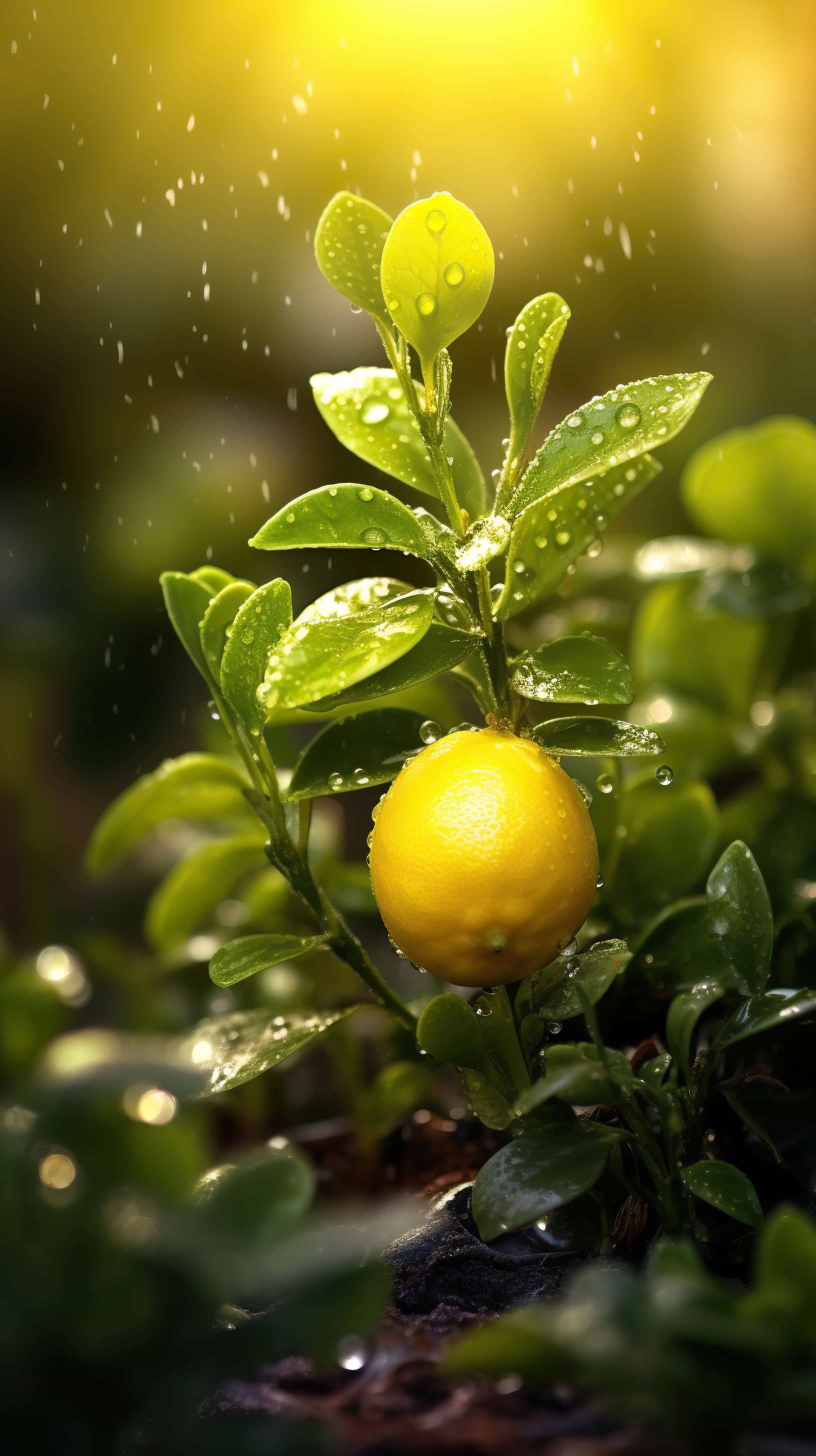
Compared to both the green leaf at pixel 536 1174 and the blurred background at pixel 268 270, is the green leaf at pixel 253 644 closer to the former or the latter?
the green leaf at pixel 536 1174

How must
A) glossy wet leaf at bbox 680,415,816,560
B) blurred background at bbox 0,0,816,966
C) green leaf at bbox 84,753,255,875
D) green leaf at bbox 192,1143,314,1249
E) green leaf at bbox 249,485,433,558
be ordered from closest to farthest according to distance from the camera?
green leaf at bbox 192,1143,314,1249, green leaf at bbox 249,485,433,558, green leaf at bbox 84,753,255,875, glossy wet leaf at bbox 680,415,816,560, blurred background at bbox 0,0,816,966

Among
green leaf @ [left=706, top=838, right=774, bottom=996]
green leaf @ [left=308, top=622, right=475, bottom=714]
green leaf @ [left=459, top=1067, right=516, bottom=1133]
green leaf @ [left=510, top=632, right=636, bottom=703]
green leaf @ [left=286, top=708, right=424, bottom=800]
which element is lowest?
green leaf @ [left=459, top=1067, right=516, bottom=1133]

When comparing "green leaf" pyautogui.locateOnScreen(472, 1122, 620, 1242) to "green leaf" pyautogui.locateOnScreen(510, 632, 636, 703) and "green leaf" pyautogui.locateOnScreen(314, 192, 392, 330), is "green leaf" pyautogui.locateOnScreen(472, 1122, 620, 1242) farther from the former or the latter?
"green leaf" pyautogui.locateOnScreen(314, 192, 392, 330)

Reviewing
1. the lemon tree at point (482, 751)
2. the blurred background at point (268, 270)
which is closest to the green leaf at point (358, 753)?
the lemon tree at point (482, 751)

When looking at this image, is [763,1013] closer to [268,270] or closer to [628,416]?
[628,416]

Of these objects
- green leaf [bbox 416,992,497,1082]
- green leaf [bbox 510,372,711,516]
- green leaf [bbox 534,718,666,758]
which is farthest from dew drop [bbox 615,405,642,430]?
green leaf [bbox 416,992,497,1082]

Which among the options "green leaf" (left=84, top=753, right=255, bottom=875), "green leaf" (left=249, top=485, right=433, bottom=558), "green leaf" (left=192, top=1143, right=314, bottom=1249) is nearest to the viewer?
"green leaf" (left=192, top=1143, right=314, bottom=1249)

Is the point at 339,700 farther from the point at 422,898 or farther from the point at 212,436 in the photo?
the point at 212,436
